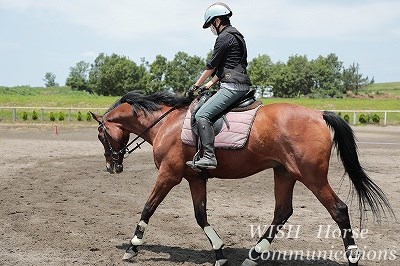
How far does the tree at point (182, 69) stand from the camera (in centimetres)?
9450

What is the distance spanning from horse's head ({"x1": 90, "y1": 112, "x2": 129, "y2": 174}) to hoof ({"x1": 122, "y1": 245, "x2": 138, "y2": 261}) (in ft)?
4.36

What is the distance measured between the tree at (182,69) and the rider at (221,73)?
87.6 m

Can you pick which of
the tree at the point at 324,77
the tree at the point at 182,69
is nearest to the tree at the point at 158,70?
the tree at the point at 182,69

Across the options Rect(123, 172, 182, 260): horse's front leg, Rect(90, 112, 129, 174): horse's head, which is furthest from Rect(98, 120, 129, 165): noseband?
Rect(123, 172, 182, 260): horse's front leg

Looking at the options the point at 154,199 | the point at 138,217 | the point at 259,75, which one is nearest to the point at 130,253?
the point at 154,199

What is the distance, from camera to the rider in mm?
5707

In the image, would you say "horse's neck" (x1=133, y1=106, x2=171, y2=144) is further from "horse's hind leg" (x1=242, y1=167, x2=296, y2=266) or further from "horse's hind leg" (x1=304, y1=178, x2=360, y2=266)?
"horse's hind leg" (x1=304, y1=178, x2=360, y2=266)

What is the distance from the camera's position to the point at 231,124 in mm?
5809

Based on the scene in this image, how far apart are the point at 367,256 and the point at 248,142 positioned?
2.10m

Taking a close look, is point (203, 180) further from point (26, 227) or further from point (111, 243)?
point (26, 227)

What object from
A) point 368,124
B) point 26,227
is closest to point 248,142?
point 26,227

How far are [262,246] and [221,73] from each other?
7.21 ft

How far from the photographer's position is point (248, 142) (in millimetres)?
5723

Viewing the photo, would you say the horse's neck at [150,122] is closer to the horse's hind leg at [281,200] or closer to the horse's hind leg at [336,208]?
the horse's hind leg at [281,200]
